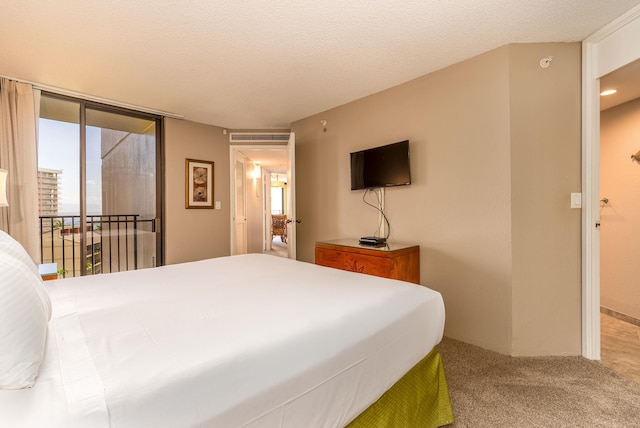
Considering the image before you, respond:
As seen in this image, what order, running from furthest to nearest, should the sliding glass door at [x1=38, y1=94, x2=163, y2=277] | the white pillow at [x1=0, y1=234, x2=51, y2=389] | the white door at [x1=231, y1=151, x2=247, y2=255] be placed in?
the white door at [x1=231, y1=151, x2=247, y2=255] < the sliding glass door at [x1=38, y1=94, x2=163, y2=277] < the white pillow at [x1=0, y1=234, x2=51, y2=389]

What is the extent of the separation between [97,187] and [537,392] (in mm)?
4565

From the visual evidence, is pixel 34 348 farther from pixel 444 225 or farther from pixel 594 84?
pixel 594 84

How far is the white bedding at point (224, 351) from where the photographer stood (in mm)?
665

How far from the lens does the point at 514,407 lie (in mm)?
1640

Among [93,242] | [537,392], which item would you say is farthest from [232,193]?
[537,392]

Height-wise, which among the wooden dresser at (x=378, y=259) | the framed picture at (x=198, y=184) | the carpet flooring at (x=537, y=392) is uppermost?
the framed picture at (x=198, y=184)

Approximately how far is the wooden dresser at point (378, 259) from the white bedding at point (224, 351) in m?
0.93

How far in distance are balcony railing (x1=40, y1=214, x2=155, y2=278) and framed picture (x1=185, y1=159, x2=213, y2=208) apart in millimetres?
596

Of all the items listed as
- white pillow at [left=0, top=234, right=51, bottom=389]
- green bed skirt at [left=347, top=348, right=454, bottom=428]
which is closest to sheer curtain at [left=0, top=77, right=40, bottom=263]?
white pillow at [left=0, top=234, right=51, bottom=389]

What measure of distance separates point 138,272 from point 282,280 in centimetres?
97

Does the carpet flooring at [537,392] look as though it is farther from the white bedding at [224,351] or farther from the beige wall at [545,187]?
the white bedding at [224,351]

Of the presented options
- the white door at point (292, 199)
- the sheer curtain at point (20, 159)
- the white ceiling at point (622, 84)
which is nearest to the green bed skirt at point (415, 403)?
the white ceiling at point (622, 84)

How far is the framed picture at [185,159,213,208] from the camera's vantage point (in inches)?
162

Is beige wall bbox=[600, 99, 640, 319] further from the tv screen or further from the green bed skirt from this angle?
the green bed skirt
